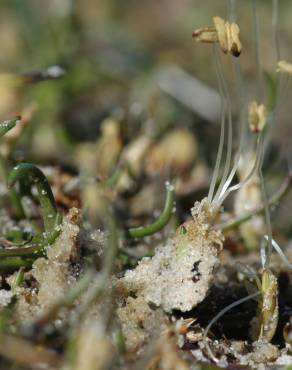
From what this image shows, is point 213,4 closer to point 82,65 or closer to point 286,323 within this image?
point 82,65

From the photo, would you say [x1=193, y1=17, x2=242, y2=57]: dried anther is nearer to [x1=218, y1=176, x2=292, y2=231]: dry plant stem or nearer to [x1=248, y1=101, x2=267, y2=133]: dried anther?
[x1=248, y1=101, x2=267, y2=133]: dried anther

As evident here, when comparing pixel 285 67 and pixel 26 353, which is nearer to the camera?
pixel 26 353

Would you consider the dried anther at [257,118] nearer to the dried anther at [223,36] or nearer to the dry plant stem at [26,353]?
the dried anther at [223,36]

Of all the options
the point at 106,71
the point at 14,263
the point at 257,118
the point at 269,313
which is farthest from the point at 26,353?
the point at 106,71

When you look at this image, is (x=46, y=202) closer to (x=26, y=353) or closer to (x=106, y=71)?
(x=26, y=353)

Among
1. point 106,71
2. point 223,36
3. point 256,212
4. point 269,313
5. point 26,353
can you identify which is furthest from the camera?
point 106,71

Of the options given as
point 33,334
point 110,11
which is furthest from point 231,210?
point 110,11

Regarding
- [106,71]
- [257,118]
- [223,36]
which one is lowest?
[106,71]

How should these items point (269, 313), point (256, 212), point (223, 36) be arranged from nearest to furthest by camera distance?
point (269, 313), point (223, 36), point (256, 212)
